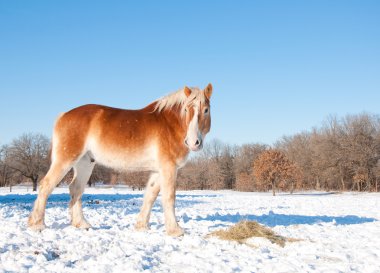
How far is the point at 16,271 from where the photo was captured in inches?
144

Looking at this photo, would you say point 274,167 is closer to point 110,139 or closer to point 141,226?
point 141,226

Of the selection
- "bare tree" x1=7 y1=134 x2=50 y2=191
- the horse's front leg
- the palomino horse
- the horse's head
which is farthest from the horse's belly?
"bare tree" x1=7 y1=134 x2=50 y2=191

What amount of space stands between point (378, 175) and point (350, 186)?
33.0 feet

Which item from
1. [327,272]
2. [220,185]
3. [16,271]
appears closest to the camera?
[16,271]

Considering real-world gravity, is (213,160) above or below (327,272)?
above

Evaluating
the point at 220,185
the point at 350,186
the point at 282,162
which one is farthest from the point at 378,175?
the point at 220,185

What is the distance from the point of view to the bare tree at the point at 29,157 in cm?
5344

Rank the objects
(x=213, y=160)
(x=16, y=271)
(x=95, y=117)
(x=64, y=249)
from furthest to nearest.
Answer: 1. (x=213, y=160)
2. (x=95, y=117)
3. (x=64, y=249)
4. (x=16, y=271)

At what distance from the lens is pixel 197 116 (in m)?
5.80

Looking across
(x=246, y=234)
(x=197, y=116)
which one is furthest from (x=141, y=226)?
(x=197, y=116)

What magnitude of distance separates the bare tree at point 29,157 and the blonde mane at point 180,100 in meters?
50.6

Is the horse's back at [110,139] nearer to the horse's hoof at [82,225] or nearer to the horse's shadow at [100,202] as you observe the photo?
the horse's hoof at [82,225]

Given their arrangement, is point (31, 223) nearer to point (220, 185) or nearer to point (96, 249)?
point (96, 249)

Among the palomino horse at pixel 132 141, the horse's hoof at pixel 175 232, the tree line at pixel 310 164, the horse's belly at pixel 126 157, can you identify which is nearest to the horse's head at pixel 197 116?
the palomino horse at pixel 132 141
